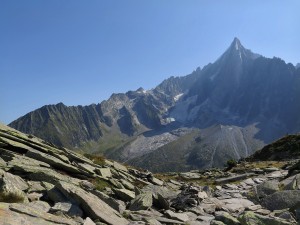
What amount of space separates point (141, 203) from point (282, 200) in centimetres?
845

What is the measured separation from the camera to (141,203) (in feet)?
72.7

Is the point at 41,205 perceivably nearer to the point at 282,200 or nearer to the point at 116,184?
the point at 116,184

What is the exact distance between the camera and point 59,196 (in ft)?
62.0

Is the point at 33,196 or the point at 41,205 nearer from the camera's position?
the point at 41,205

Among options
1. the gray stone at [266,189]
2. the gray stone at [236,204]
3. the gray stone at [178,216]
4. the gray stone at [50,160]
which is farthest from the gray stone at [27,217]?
the gray stone at [266,189]

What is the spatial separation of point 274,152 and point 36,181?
72951 mm

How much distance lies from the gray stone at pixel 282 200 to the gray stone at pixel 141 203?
23.9ft

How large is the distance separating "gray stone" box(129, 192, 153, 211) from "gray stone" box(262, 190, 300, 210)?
727 cm

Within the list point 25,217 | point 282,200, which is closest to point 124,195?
point 282,200

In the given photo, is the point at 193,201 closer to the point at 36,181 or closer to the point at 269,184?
the point at 269,184

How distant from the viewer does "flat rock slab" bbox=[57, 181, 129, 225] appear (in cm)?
1742

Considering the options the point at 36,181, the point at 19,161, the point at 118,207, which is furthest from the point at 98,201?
the point at 19,161

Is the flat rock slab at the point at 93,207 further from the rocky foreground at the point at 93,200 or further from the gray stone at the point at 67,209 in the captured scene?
the gray stone at the point at 67,209

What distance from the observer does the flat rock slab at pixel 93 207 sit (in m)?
17.4
